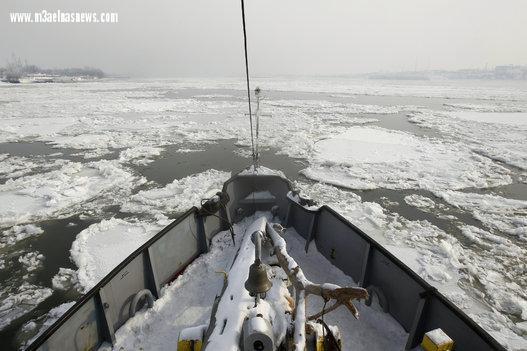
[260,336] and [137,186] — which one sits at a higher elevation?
[260,336]

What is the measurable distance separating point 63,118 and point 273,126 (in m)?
17.7

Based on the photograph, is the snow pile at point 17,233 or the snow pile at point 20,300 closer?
the snow pile at point 20,300

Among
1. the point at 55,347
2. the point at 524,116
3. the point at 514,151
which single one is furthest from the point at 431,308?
the point at 524,116

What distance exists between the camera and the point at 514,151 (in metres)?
16.9

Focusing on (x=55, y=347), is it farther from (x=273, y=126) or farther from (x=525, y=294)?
(x=273, y=126)

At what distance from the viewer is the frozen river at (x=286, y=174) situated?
20.7 feet

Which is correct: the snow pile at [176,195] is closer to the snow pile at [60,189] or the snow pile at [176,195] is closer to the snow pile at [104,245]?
the snow pile at [104,245]

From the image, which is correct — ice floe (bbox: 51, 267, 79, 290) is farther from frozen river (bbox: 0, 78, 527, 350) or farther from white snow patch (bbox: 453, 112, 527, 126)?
white snow patch (bbox: 453, 112, 527, 126)

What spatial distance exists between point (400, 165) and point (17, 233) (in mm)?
14435

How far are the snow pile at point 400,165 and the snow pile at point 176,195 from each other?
414 centimetres

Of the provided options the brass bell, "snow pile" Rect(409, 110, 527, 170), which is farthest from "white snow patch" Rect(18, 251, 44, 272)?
"snow pile" Rect(409, 110, 527, 170)

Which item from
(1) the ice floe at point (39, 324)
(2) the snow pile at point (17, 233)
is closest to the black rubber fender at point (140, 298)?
(1) the ice floe at point (39, 324)

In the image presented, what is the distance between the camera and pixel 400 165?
47.2 feet

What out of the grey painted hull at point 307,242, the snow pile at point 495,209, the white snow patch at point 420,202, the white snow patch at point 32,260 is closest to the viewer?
the grey painted hull at point 307,242
